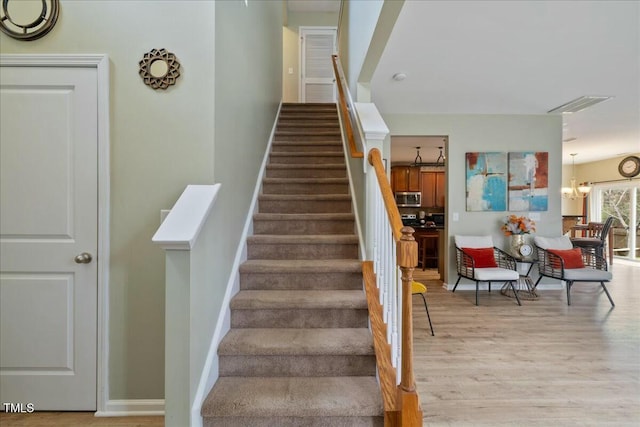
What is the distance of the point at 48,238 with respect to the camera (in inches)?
68.2

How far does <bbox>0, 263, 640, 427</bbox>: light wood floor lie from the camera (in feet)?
5.97

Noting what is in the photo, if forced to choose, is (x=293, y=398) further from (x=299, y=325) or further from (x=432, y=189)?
(x=432, y=189)

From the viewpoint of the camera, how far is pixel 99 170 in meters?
1.73

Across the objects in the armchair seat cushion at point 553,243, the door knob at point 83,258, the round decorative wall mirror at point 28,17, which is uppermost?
the round decorative wall mirror at point 28,17

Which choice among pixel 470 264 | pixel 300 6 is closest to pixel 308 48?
pixel 300 6

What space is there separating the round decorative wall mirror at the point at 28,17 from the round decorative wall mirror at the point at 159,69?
0.58 meters

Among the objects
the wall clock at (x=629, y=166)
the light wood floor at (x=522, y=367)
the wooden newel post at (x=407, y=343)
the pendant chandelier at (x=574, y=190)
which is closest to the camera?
the wooden newel post at (x=407, y=343)

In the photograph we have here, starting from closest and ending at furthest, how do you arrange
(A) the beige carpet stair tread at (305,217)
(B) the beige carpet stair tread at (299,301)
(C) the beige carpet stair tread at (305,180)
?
1. (B) the beige carpet stair tread at (299,301)
2. (A) the beige carpet stair tread at (305,217)
3. (C) the beige carpet stair tread at (305,180)

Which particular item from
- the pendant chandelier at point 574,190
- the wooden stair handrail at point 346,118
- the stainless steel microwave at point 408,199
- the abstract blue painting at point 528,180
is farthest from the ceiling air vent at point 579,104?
the pendant chandelier at point 574,190

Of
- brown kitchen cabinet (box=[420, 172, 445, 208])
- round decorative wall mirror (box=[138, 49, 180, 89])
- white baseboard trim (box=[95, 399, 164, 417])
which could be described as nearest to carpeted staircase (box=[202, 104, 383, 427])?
white baseboard trim (box=[95, 399, 164, 417])

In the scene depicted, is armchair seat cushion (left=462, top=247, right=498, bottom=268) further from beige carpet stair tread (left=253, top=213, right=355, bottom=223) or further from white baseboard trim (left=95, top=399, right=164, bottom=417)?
white baseboard trim (left=95, top=399, right=164, bottom=417)

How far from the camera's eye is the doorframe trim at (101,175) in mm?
1707

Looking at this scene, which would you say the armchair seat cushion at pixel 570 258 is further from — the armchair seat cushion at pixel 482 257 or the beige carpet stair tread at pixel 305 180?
the beige carpet stair tread at pixel 305 180

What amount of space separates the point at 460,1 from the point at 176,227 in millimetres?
2546
